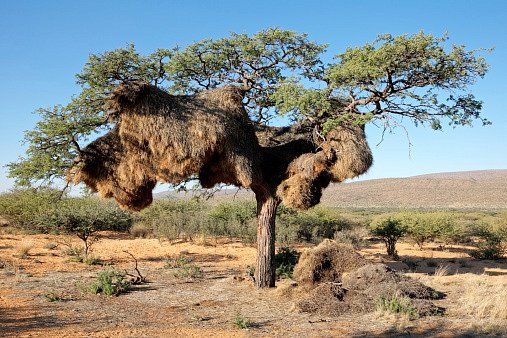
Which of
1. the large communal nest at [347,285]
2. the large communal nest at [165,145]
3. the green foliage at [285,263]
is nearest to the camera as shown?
the large communal nest at [347,285]

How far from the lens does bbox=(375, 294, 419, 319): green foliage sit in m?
7.95

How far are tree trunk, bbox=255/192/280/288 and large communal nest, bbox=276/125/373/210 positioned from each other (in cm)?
57

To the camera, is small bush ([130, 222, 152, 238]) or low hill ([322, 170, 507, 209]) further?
low hill ([322, 170, 507, 209])

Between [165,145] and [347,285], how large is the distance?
4.89 metres

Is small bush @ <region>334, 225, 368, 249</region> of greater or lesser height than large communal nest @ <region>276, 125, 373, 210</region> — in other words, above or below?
below

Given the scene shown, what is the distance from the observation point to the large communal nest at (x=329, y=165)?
10244mm

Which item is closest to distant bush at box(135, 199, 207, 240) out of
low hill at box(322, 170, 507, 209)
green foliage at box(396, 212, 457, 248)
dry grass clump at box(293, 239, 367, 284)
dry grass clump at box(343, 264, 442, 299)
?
green foliage at box(396, 212, 457, 248)

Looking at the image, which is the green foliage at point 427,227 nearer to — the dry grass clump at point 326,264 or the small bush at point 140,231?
the dry grass clump at point 326,264

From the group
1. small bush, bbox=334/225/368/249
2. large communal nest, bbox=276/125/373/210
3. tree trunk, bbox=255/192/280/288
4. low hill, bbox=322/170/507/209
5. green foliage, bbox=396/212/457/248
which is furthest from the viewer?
low hill, bbox=322/170/507/209

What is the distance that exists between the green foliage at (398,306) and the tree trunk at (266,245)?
334 centimetres

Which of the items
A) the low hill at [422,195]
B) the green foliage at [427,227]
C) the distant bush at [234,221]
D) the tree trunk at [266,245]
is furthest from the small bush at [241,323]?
the low hill at [422,195]

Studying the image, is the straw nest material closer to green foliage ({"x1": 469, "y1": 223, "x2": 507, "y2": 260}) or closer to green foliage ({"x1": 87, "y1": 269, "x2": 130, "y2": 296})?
green foliage ({"x1": 87, "y1": 269, "x2": 130, "y2": 296})

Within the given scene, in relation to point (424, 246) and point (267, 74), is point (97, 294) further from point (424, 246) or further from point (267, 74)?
point (424, 246)

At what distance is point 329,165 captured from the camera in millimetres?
10602
